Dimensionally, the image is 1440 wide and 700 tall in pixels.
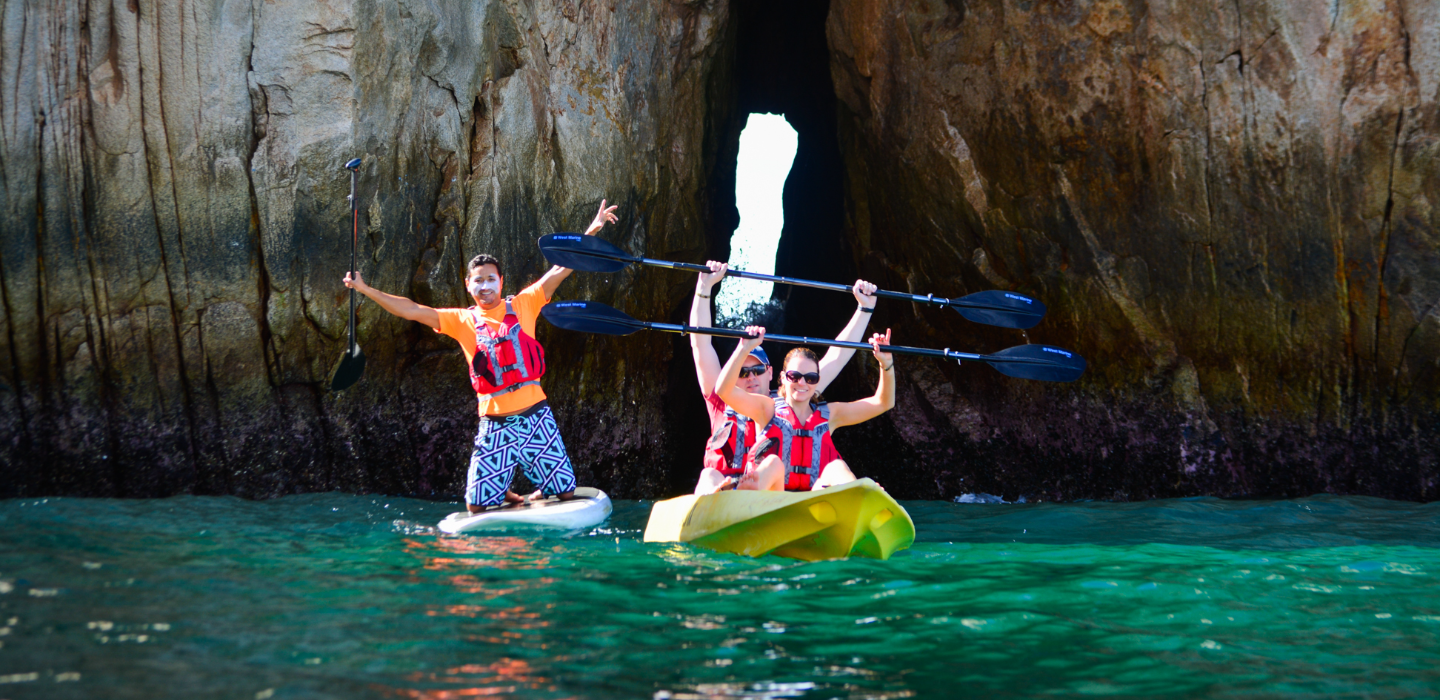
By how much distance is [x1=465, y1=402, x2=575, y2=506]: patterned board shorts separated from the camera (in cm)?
504

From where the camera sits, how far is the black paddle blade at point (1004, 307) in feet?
18.6

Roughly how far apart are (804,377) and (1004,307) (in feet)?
5.46

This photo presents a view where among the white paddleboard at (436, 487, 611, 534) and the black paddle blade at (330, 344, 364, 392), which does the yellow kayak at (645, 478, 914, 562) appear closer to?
the white paddleboard at (436, 487, 611, 534)

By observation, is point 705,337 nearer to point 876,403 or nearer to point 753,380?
point 753,380

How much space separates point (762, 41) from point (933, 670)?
9.55m

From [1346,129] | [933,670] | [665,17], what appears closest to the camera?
[933,670]

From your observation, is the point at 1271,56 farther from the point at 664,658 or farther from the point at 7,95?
the point at 7,95

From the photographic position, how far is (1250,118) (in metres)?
6.51

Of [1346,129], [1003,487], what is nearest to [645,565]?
[1003,487]

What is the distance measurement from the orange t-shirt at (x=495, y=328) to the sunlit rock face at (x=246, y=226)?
131cm

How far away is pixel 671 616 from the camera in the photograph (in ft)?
9.73

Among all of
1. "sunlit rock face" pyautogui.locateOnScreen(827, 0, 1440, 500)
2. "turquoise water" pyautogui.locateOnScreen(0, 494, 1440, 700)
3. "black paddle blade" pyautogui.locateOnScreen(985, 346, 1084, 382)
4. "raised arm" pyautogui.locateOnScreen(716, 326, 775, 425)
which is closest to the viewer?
"turquoise water" pyautogui.locateOnScreen(0, 494, 1440, 700)

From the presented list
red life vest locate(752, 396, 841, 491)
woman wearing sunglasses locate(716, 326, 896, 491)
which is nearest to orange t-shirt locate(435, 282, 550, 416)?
woman wearing sunglasses locate(716, 326, 896, 491)

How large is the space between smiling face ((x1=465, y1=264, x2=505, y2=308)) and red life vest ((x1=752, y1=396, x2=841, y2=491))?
1612 millimetres
